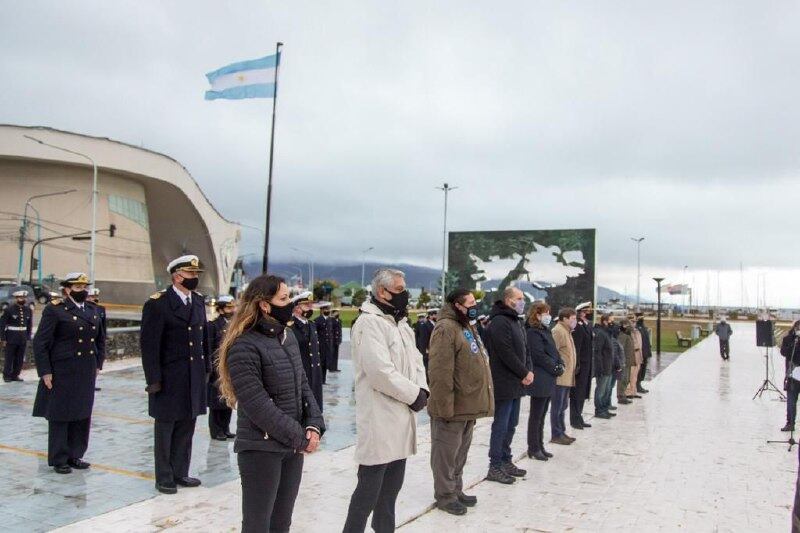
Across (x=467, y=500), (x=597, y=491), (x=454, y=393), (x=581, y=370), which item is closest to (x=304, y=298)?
(x=454, y=393)

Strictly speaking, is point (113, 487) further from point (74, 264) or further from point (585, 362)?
point (74, 264)

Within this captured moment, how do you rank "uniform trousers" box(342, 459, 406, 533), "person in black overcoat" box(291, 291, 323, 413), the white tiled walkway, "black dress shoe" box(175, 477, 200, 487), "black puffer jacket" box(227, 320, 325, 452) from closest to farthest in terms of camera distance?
1. "black puffer jacket" box(227, 320, 325, 452)
2. "uniform trousers" box(342, 459, 406, 533)
3. the white tiled walkway
4. "black dress shoe" box(175, 477, 200, 487)
5. "person in black overcoat" box(291, 291, 323, 413)

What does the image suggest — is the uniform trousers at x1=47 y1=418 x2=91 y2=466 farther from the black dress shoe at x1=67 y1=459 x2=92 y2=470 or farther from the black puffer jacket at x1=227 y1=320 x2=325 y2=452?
the black puffer jacket at x1=227 y1=320 x2=325 y2=452

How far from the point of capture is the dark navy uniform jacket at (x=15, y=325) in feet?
41.9

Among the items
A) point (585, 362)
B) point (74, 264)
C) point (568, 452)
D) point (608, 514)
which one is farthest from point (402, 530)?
point (74, 264)

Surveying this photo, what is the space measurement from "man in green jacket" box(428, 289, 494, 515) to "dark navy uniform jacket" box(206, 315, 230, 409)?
2.92 m

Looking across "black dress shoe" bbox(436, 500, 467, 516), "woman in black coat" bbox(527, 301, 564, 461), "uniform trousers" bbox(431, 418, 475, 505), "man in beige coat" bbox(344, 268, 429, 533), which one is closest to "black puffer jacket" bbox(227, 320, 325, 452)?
"man in beige coat" bbox(344, 268, 429, 533)

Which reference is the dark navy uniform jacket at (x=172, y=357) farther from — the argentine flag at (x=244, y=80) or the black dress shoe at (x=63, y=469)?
the argentine flag at (x=244, y=80)

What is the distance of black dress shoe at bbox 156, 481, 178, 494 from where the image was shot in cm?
562

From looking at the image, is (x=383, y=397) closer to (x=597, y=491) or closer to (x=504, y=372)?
(x=504, y=372)

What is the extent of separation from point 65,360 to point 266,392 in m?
4.07

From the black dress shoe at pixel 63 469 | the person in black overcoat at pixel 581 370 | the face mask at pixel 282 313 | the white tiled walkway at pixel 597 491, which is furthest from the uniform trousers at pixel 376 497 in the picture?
the person in black overcoat at pixel 581 370

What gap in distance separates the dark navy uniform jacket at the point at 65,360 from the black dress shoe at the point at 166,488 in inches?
51.3

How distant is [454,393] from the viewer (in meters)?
5.40
